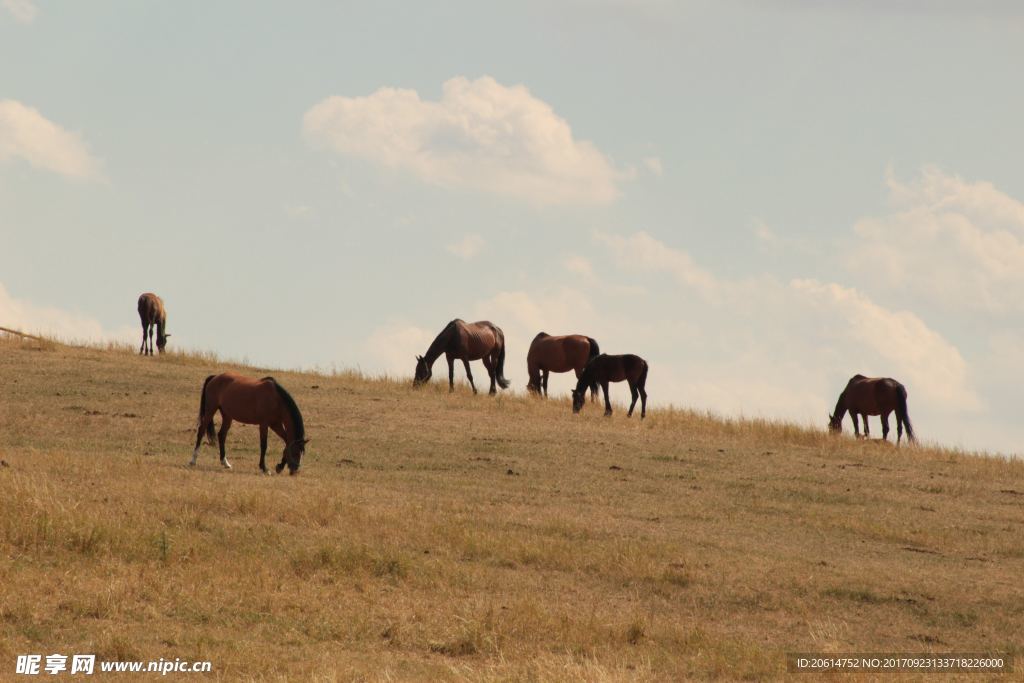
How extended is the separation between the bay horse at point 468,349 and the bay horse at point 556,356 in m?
1.24

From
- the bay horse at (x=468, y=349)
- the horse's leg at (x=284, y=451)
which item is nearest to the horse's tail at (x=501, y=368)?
the bay horse at (x=468, y=349)

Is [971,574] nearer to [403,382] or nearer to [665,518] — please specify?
[665,518]

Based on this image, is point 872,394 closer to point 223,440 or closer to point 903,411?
point 903,411

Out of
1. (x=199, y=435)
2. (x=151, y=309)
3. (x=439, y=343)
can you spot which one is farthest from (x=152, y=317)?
(x=199, y=435)

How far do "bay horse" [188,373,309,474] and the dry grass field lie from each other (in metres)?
0.37

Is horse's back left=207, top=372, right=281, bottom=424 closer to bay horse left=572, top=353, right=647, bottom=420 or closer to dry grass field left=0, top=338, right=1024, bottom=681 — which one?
dry grass field left=0, top=338, right=1024, bottom=681

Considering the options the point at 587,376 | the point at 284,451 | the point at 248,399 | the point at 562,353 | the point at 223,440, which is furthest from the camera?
the point at 562,353

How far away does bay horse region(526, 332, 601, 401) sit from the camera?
3366 centimetres

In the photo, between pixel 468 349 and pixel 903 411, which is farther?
pixel 468 349

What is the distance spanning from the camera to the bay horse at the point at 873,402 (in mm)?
29109

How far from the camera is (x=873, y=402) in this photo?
2970 cm

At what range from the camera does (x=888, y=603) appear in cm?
1291

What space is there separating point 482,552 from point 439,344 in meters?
17.4

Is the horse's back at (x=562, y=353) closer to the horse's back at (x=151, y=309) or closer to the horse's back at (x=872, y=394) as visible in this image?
the horse's back at (x=872, y=394)
